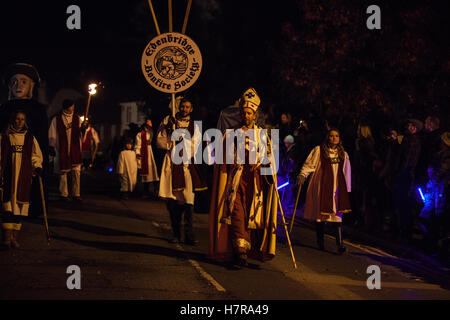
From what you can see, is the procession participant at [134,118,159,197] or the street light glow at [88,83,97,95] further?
the procession participant at [134,118,159,197]

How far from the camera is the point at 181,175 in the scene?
34.2 feet

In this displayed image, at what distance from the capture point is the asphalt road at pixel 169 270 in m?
7.34

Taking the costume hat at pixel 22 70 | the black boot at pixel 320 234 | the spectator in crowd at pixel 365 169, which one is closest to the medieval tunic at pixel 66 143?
the costume hat at pixel 22 70

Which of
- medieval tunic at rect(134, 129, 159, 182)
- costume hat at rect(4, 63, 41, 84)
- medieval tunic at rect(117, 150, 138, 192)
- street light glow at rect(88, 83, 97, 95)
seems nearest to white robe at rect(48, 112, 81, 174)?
street light glow at rect(88, 83, 97, 95)

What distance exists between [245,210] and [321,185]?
2210mm

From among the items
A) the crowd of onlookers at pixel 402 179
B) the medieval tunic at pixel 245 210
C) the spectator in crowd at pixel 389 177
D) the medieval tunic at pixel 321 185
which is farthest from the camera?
the spectator in crowd at pixel 389 177

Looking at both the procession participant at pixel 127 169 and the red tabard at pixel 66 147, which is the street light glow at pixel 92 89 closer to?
the red tabard at pixel 66 147

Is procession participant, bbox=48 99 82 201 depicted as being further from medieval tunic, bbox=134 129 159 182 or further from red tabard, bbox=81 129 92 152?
medieval tunic, bbox=134 129 159 182

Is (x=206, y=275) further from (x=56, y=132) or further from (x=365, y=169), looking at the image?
(x=56, y=132)

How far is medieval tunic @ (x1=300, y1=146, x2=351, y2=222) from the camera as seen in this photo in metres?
10.8

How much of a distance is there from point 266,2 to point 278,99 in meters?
3.61

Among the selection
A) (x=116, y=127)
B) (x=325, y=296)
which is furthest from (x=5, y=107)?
(x=116, y=127)

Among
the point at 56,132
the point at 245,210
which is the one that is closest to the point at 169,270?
the point at 245,210

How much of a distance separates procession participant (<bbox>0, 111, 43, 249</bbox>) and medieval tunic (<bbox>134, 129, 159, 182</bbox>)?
8.06m
